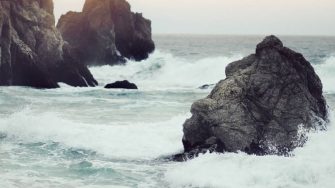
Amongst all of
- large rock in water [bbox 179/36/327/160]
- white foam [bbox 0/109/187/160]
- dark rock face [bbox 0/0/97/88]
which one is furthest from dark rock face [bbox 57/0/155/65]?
large rock in water [bbox 179/36/327/160]

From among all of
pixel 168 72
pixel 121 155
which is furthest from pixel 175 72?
pixel 121 155

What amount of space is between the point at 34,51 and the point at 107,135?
63.3 feet

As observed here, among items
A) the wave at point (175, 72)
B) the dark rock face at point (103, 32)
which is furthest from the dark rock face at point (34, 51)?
the dark rock face at point (103, 32)

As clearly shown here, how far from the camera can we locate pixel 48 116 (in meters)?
21.0

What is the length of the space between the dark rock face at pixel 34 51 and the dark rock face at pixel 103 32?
17192mm

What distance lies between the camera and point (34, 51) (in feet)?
117

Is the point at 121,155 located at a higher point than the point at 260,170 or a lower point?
lower

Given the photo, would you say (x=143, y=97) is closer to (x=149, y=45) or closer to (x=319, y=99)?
(x=319, y=99)

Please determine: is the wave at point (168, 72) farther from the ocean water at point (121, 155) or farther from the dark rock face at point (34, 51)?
the ocean water at point (121, 155)

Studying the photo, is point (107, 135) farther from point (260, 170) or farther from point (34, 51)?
point (34, 51)

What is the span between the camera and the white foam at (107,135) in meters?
16.6

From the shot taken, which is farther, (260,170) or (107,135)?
(107,135)

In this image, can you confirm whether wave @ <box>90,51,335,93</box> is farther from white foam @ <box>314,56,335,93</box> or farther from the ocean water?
the ocean water

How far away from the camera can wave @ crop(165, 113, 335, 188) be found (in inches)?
491
